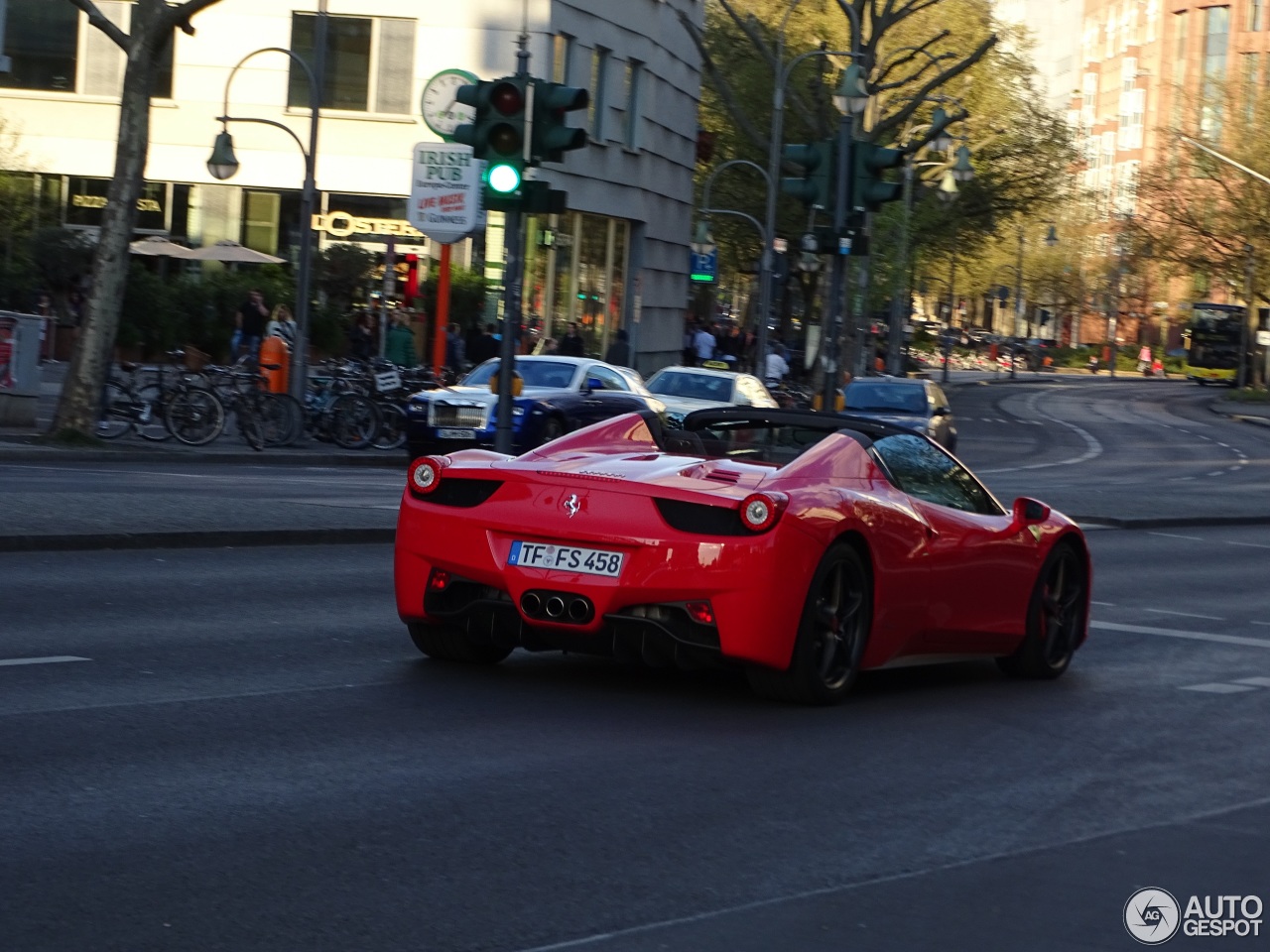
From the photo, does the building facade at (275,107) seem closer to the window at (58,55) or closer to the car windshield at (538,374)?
the window at (58,55)

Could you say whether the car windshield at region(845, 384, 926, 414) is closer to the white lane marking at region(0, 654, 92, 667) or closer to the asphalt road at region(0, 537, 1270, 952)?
the asphalt road at region(0, 537, 1270, 952)

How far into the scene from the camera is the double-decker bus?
324 ft

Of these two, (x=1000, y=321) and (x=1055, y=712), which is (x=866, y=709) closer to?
(x=1055, y=712)

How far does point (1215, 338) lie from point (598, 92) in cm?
5852

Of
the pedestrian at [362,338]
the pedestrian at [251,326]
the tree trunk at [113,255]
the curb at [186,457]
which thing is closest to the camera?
the curb at [186,457]

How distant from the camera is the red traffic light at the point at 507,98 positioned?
1497cm

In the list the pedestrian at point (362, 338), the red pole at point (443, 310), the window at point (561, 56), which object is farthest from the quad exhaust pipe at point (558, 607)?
the window at point (561, 56)

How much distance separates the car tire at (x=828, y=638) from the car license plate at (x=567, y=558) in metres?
0.76

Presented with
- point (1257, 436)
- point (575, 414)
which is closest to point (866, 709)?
point (575, 414)

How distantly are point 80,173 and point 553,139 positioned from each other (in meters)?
31.7

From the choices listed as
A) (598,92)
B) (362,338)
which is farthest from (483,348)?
(598,92)

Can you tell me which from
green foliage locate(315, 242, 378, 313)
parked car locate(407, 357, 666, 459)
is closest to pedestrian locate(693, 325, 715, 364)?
green foliage locate(315, 242, 378, 313)

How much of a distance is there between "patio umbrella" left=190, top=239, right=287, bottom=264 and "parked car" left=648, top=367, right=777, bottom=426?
13.6 meters

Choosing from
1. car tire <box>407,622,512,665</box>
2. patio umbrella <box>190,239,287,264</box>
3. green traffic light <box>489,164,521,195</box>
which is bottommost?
car tire <box>407,622,512,665</box>
